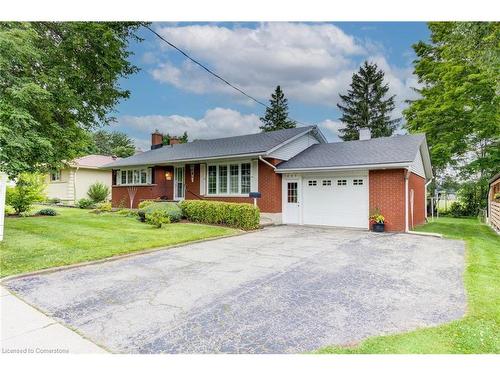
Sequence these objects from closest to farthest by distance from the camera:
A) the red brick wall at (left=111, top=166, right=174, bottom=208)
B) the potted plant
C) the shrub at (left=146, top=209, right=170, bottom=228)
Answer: the shrub at (left=146, top=209, right=170, bottom=228), the potted plant, the red brick wall at (left=111, top=166, right=174, bottom=208)

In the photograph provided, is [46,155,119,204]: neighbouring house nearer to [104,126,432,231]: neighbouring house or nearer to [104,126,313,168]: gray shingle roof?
[104,126,313,168]: gray shingle roof

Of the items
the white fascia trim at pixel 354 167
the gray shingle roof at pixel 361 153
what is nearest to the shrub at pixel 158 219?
the white fascia trim at pixel 354 167

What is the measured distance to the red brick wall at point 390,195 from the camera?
10.3 meters

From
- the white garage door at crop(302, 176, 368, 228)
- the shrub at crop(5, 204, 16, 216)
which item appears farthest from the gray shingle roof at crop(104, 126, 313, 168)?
the shrub at crop(5, 204, 16, 216)

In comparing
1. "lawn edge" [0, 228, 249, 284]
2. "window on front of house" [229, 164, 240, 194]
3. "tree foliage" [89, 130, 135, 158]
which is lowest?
"lawn edge" [0, 228, 249, 284]

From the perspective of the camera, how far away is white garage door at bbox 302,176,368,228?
1118cm

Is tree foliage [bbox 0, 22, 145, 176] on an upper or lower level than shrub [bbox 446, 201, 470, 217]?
upper

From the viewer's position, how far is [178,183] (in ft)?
53.7

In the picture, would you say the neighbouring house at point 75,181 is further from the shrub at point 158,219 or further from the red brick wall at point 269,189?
the red brick wall at point 269,189

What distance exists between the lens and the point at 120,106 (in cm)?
986

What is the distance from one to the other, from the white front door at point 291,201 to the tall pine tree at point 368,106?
Answer: 2210cm

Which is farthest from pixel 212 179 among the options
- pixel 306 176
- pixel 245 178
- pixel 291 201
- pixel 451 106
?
pixel 451 106
